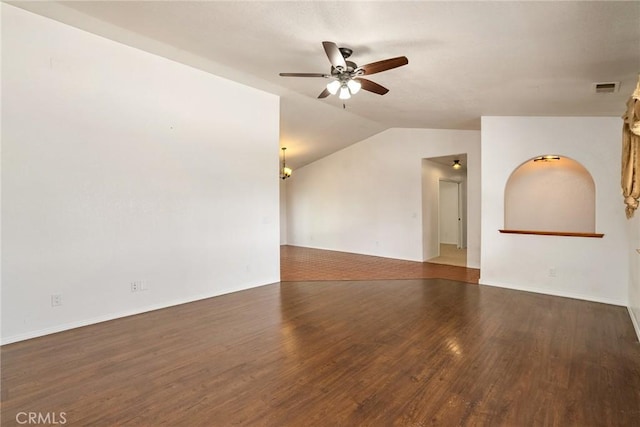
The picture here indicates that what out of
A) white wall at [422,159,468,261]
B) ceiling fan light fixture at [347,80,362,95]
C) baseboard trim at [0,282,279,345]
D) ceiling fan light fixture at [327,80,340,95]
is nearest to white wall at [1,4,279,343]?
baseboard trim at [0,282,279,345]

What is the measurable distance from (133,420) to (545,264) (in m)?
5.31

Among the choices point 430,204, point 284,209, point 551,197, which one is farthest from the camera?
point 284,209

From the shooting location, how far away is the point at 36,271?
311cm

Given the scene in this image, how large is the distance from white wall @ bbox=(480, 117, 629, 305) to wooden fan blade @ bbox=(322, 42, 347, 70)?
10.6 ft

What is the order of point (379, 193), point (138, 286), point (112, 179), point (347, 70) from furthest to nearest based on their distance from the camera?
point (379, 193) → point (138, 286) → point (112, 179) → point (347, 70)

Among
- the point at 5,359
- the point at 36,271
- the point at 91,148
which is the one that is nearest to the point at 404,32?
the point at 91,148

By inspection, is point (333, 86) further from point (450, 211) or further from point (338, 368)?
point (450, 211)

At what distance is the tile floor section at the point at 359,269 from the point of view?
575cm

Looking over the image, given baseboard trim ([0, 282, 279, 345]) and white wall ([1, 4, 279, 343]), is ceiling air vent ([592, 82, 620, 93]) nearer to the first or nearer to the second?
white wall ([1, 4, 279, 343])

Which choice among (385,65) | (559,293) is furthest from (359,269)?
(385,65)

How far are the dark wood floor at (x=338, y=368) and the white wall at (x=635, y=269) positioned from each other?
0.46ft

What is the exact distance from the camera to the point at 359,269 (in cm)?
643

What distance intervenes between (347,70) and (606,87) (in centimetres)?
271

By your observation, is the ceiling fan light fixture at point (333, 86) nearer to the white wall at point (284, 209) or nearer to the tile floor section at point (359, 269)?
the tile floor section at point (359, 269)
